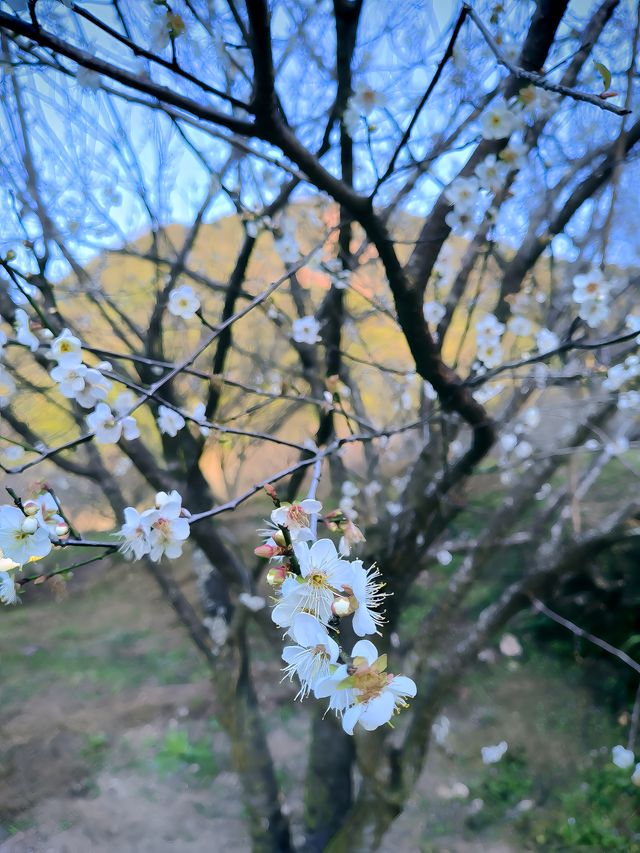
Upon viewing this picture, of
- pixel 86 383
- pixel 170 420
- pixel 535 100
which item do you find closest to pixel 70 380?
pixel 86 383

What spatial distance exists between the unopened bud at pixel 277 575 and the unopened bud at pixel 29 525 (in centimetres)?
37

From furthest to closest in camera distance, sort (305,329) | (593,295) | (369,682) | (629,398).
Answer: (629,398) → (305,329) → (593,295) → (369,682)

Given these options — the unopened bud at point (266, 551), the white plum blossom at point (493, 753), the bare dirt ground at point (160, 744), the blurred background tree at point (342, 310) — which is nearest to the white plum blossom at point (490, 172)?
the blurred background tree at point (342, 310)

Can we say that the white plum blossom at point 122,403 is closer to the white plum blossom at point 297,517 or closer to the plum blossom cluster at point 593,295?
the white plum blossom at point 297,517

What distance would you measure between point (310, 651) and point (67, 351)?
0.73 meters

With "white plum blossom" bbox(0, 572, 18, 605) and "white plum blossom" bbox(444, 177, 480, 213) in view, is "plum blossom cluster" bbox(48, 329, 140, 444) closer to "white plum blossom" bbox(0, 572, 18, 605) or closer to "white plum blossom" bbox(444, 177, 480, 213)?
"white plum blossom" bbox(0, 572, 18, 605)

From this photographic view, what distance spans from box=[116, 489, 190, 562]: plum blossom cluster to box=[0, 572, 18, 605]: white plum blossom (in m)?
0.16

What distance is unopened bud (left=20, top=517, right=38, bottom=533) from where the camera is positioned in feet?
2.68

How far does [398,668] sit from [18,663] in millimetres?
3466

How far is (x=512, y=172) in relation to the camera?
1848 mm

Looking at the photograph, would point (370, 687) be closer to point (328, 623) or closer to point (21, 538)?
point (328, 623)

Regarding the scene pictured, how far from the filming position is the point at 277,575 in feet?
2.41

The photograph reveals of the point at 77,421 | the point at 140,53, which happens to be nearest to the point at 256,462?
the point at 77,421

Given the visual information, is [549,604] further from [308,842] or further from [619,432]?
[308,842]
